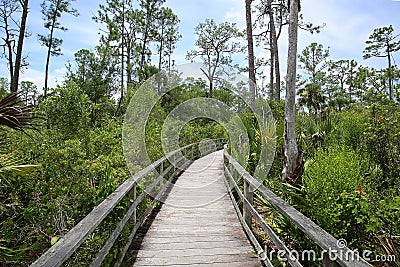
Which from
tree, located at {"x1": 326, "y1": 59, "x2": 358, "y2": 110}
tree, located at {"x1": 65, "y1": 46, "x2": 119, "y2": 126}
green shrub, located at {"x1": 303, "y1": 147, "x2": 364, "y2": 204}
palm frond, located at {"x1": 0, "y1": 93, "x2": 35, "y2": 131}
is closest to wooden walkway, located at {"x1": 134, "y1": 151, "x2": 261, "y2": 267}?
green shrub, located at {"x1": 303, "y1": 147, "x2": 364, "y2": 204}

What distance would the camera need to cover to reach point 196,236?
3.85m

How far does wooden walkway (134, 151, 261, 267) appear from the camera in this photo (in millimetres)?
3156

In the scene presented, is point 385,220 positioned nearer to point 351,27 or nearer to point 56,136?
point 56,136

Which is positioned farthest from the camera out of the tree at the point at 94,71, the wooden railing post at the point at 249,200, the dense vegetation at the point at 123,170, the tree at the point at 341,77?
the tree at the point at 341,77

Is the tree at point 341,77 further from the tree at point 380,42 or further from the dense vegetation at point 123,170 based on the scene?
the dense vegetation at point 123,170

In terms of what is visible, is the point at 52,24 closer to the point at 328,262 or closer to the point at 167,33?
the point at 167,33

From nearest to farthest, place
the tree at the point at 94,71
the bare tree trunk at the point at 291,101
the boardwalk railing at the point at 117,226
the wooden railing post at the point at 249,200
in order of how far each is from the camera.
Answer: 1. the boardwalk railing at the point at 117,226
2. the wooden railing post at the point at 249,200
3. the bare tree trunk at the point at 291,101
4. the tree at the point at 94,71

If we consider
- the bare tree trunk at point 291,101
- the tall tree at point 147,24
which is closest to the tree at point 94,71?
the tall tree at point 147,24

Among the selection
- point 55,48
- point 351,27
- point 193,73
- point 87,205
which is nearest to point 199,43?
point 55,48

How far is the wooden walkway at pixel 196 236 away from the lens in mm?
3156

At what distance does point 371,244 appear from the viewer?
255cm

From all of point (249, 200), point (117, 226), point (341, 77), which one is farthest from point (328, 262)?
point (341, 77)

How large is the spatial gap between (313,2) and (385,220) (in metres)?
5.25

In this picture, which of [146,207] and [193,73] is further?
[193,73]
